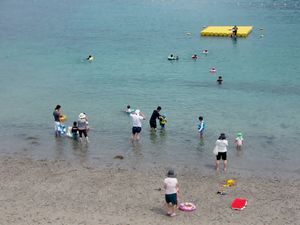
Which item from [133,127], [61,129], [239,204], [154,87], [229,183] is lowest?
[239,204]

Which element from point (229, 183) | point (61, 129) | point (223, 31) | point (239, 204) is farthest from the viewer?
point (223, 31)

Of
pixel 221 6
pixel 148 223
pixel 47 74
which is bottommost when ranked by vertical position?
pixel 148 223

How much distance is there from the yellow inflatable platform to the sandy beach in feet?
141

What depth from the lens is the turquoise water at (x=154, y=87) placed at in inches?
1001

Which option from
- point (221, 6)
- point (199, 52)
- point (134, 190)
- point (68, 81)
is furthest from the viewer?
point (221, 6)

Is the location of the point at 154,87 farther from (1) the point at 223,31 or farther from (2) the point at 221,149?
(1) the point at 223,31

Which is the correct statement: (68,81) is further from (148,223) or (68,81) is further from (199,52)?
(148,223)

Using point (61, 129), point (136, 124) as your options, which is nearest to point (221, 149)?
point (136, 124)

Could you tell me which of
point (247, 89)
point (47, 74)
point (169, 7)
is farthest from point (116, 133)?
point (169, 7)

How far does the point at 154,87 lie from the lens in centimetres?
3922

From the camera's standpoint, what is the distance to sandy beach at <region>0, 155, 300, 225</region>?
1788cm

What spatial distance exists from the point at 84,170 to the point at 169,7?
81.3 metres

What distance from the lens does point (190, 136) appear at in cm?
2734

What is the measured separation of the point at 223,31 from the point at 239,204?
48262 mm
